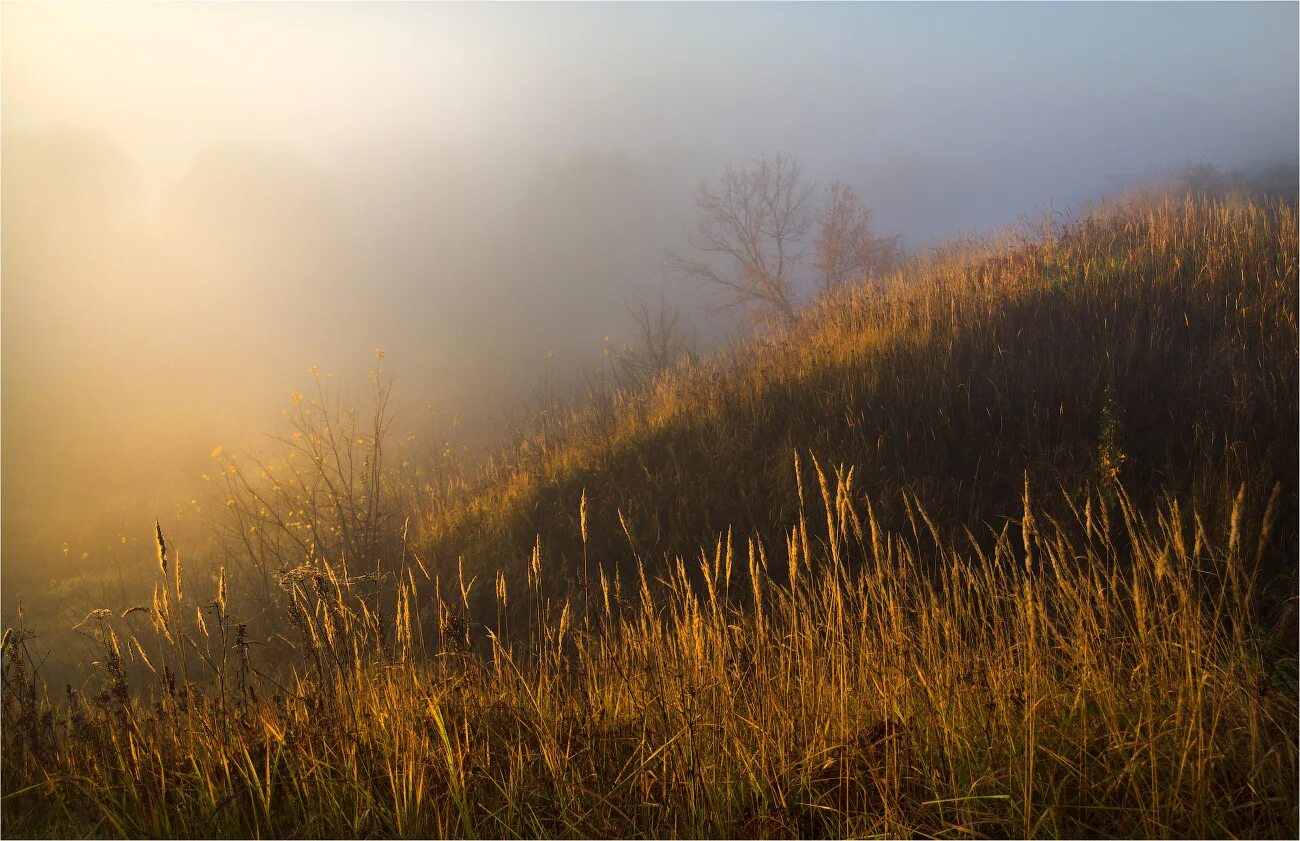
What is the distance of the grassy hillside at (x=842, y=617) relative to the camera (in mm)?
2559

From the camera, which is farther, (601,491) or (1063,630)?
(601,491)

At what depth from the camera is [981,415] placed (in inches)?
257

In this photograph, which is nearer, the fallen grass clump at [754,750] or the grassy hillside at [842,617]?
the fallen grass clump at [754,750]

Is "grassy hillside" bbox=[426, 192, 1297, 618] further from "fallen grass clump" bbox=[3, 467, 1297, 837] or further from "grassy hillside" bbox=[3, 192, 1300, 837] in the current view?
"fallen grass clump" bbox=[3, 467, 1297, 837]

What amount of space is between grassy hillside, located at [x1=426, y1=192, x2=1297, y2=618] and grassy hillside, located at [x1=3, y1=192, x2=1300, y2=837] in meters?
0.04

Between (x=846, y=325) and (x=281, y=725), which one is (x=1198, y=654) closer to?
(x=281, y=725)

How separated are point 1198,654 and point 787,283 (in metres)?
32.7

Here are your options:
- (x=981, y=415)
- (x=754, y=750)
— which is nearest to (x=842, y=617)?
(x=754, y=750)

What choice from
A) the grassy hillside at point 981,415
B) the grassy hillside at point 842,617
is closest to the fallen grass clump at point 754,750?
the grassy hillside at point 842,617

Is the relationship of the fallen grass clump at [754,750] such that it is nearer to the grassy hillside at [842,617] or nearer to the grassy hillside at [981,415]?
the grassy hillside at [842,617]

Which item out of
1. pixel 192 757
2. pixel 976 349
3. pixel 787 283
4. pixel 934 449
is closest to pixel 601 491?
pixel 934 449

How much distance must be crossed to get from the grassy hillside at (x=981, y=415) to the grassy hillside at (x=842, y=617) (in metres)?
0.04

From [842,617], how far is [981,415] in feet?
13.8

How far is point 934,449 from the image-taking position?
251 inches
